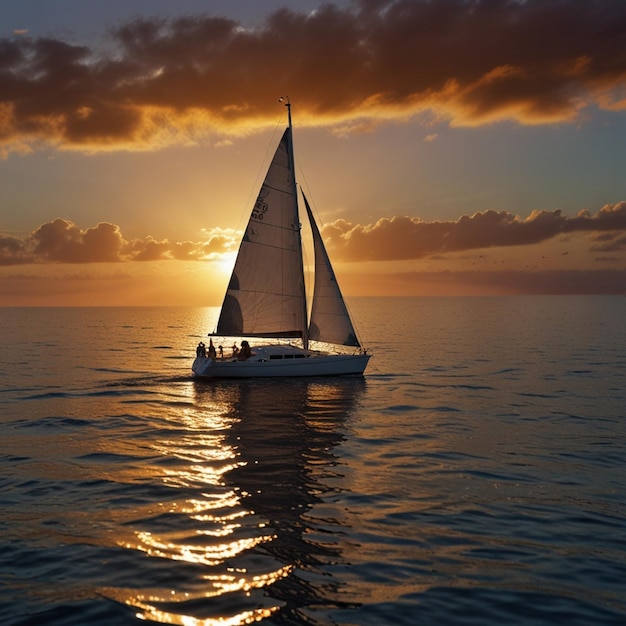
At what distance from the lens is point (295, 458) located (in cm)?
2394

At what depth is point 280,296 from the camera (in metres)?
48.5

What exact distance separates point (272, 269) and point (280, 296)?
92.2 inches

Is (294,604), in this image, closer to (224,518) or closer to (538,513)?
(224,518)

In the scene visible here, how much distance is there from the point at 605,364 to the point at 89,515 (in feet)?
192

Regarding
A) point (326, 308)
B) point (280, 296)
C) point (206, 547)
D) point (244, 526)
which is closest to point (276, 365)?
point (280, 296)

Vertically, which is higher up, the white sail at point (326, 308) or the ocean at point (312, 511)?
the white sail at point (326, 308)

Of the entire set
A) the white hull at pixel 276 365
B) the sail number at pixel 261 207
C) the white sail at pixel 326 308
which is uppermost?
the sail number at pixel 261 207

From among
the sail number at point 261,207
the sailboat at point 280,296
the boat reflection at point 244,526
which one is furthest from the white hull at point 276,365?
the boat reflection at point 244,526

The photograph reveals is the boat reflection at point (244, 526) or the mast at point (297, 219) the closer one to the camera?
the boat reflection at point (244, 526)

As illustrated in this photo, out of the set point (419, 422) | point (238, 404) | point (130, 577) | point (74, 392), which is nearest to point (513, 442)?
point (419, 422)

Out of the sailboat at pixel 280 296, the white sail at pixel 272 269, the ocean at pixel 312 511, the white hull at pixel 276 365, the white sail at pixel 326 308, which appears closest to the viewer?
the ocean at pixel 312 511

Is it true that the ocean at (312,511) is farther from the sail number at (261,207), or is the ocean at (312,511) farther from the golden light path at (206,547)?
the sail number at (261,207)

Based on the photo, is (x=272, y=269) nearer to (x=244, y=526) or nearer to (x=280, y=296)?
(x=280, y=296)

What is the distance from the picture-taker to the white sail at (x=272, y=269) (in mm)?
47312
